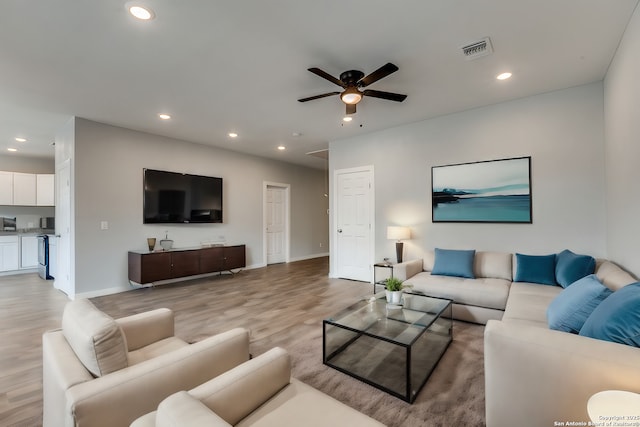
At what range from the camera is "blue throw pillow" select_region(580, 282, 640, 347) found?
1380mm

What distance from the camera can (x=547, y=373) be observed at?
1357 millimetres

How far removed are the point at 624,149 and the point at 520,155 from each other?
1.24 m

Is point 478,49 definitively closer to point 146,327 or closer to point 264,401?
point 264,401

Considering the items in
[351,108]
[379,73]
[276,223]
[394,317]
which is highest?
[379,73]

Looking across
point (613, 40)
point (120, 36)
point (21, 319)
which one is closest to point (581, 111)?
point (613, 40)

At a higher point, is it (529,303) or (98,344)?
(98,344)

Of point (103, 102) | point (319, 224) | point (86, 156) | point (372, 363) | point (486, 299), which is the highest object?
point (103, 102)

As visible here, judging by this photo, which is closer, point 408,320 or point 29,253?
point 408,320

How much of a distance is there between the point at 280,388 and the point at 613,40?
3862mm

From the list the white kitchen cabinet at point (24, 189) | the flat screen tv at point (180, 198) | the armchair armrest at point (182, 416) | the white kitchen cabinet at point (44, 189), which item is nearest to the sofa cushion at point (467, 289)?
the armchair armrest at point (182, 416)

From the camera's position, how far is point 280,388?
1.28 meters

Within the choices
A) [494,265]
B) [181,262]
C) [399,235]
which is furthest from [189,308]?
[494,265]

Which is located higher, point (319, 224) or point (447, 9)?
point (447, 9)

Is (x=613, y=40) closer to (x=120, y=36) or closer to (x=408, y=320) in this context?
(x=408, y=320)
